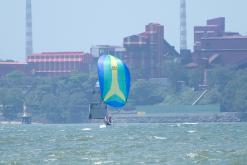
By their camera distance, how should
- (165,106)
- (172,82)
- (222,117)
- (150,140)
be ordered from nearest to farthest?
(150,140) → (222,117) → (165,106) → (172,82)

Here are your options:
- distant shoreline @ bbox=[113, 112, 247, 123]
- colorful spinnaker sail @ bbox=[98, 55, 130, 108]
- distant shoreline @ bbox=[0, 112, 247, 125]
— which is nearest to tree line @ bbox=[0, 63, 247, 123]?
distant shoreline @ bbox=[113, 112, 247, 123]

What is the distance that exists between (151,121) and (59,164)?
97.3 m

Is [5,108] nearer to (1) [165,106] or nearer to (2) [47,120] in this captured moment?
(2) [47,120]

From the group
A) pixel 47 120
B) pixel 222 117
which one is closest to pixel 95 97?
pixel 47 120

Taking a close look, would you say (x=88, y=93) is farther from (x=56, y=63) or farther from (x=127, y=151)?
(x=127, y=151)

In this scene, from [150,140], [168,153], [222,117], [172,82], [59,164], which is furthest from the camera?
[172,82]

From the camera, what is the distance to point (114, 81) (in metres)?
63.6

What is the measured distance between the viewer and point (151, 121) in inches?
5842

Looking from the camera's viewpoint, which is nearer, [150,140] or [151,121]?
[150,140]

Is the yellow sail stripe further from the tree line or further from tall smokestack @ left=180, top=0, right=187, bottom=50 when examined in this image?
tall smokestack @ left=180, top=0, right=187, bottom=50

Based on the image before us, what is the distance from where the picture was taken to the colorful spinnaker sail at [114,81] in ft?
208

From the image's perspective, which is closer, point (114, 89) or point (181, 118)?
point (114, 89)

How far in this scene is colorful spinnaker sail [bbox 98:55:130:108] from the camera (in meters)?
63.4

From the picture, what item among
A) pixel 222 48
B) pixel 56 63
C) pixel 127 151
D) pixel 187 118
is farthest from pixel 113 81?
pixel 56 63
